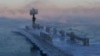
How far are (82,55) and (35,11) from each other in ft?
165

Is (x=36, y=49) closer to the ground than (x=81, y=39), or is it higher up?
closer to the ground

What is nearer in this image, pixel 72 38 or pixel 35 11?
pixel 72 38

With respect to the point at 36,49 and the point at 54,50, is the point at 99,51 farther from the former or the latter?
the point at 36,49

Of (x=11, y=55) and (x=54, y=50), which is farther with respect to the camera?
(x=11, y=55)

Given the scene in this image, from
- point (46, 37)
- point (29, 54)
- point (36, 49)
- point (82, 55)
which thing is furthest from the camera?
point (36, 49)

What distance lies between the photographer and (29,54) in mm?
33375

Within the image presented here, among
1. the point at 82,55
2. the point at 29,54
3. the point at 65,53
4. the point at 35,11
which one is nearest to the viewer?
the point at 82,55

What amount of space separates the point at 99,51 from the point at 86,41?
148 inches

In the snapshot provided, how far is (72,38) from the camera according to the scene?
3366 cm

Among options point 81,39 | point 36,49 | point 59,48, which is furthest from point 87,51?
point 36,49

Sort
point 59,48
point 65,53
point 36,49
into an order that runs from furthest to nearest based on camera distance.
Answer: point 36,49, point 59,48, point 65,53

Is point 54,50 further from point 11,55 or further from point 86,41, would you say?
point 11,55

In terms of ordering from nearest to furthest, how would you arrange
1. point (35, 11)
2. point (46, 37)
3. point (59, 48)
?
point (59, 48) < point (46, 37) < point (35, 11)

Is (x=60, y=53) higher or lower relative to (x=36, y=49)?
higher
